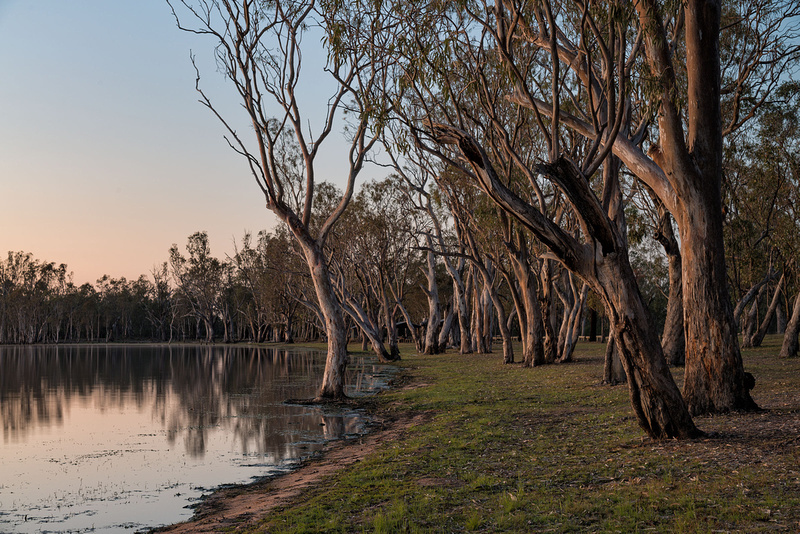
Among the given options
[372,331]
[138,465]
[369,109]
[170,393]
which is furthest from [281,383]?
[369,109]

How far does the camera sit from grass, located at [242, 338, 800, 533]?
21.7 feet

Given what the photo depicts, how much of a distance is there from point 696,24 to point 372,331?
2678 centimetres

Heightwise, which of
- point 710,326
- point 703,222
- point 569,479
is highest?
point 703,222

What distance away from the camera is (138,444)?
47.8 feet

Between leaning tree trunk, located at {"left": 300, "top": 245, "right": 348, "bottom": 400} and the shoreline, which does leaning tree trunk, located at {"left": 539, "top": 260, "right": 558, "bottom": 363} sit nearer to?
leaning tree trunk, located at {"left": 300, "top": 245, "right": 348, "bottom": 400}

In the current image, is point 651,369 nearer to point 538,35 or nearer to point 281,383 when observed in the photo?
point 538,35

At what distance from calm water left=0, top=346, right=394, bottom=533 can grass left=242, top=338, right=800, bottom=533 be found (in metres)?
2.40

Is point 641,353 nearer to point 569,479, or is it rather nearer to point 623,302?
point 623,302

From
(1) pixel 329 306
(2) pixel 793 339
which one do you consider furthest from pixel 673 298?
(2) pixel 793 339

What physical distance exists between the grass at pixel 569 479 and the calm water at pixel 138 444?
2.40 m

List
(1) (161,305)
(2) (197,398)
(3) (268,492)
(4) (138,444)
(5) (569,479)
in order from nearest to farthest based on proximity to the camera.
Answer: (5) (569,479), (3) (268,492), (4) (138,444), (2) (197,398), (1) (161,305)

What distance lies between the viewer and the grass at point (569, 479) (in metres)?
6.62

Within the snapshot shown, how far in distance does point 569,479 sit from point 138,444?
9.91 m

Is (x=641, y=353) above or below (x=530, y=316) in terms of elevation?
below
